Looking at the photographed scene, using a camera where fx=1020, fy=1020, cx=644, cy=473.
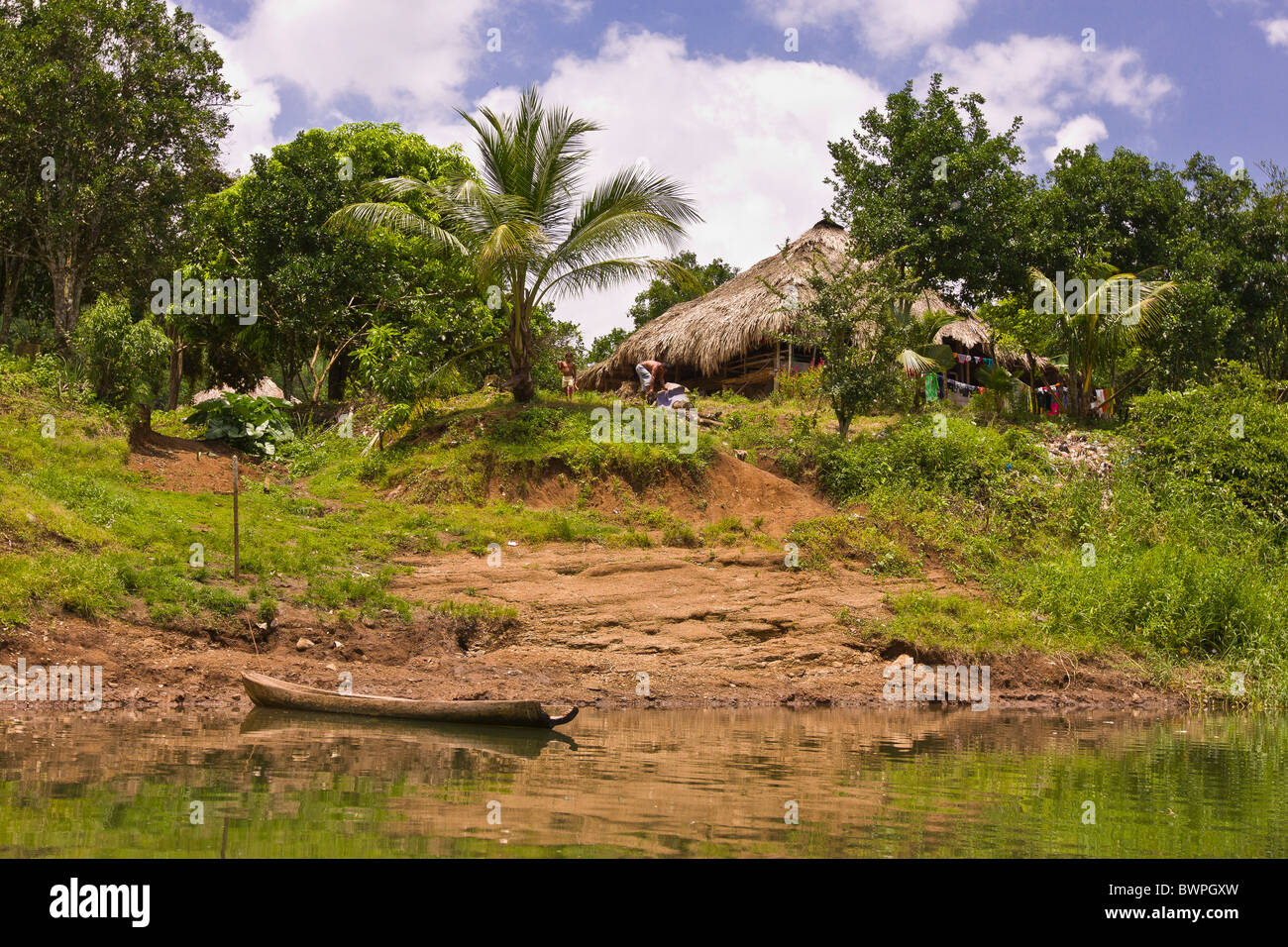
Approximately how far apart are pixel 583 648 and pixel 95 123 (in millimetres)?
14181

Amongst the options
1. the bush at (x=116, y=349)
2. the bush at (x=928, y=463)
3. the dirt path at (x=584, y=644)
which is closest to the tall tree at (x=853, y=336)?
the bush at (x=928, y=463)

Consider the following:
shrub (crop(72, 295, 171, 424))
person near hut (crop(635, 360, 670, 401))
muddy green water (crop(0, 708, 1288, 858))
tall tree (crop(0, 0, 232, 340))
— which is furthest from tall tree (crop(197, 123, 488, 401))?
muddy green water (crop(0, 708, 1288, 858))

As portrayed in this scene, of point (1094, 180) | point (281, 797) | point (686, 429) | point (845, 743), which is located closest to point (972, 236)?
point (1094, 180)

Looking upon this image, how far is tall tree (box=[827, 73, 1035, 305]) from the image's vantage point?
2194 centimetres

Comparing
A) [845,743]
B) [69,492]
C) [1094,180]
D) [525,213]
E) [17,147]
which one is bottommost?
[845,743]

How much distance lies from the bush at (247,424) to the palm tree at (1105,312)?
589 inches

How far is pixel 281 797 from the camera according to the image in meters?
5.91

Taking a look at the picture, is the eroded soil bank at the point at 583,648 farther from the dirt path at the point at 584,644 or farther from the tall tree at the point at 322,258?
the tall tree at the point at 322,258

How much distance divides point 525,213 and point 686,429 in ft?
15.0

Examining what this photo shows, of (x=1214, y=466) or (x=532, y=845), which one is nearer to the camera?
(x=532, y=845)

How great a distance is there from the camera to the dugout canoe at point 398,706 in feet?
27.3

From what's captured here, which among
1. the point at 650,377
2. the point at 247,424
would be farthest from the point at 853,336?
the point at 247,424

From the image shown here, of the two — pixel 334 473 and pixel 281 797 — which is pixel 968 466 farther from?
pixel 281 797

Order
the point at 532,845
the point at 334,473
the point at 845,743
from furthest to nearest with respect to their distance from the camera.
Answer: the point at 334,473 → the point at 845,743 → the point at 532,845
